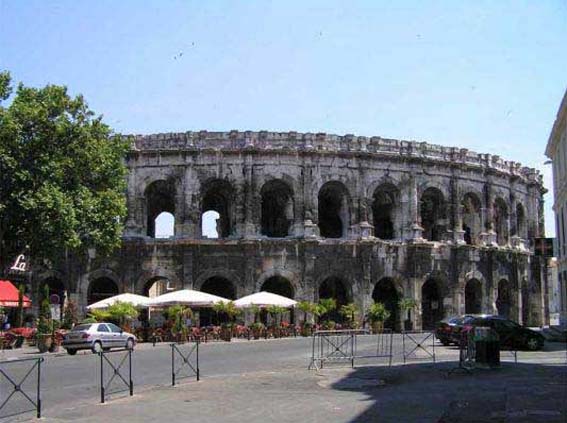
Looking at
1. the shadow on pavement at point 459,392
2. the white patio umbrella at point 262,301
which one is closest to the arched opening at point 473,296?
the white patio umbrella at point 262,301

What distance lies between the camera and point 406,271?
36562 millimetres

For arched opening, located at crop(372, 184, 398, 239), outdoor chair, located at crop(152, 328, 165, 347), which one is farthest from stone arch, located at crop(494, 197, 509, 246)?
outdoor chair, located at crop(152, 328, 165, 347)

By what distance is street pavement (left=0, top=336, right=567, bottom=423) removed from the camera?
1016 centimetres

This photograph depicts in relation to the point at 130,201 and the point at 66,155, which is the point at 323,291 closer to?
the point at 130,201

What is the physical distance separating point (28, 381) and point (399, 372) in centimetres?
789

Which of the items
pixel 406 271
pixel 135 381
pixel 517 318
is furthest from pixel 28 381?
pixel 517 318

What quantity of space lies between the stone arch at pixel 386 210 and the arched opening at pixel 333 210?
194 centimetres

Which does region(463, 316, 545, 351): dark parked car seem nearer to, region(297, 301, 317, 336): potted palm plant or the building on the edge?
the building on the edge

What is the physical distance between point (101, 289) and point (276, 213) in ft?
33.2

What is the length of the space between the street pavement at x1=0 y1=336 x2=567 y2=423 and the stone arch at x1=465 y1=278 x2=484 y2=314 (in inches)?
792

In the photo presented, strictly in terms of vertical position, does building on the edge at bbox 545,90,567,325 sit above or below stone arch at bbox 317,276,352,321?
above

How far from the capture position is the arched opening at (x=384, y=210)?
3788 cm

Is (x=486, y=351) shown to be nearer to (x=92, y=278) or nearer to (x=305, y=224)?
(x=305, y=224)

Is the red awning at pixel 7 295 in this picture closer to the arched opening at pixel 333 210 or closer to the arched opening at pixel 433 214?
the arched opening at pixel 333 210
